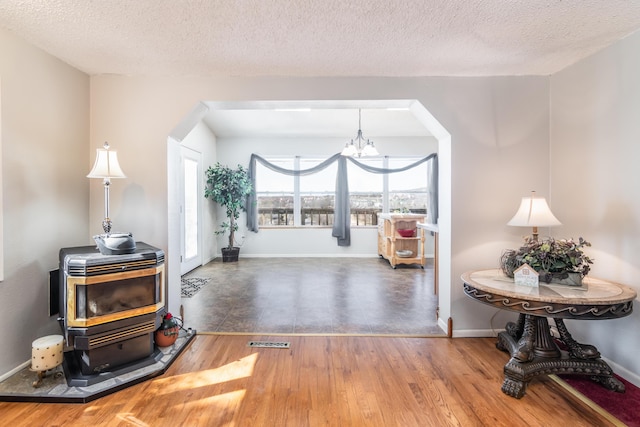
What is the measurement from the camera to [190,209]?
5.63 meters

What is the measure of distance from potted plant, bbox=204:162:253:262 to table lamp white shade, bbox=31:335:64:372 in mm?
4057

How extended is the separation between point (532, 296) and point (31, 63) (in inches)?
147

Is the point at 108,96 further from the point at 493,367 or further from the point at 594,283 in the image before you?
the point at 594,283

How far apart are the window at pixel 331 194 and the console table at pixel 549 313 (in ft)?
15.6

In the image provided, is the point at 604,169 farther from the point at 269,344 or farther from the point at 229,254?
the point at 229,254

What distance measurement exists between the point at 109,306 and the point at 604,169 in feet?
12.1

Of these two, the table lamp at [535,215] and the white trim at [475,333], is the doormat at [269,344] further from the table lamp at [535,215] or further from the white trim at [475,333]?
the table lamp at [535,215]

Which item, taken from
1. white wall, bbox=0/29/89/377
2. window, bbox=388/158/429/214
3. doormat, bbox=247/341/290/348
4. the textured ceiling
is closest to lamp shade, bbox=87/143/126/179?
white wall, bbox=0/29/89/377

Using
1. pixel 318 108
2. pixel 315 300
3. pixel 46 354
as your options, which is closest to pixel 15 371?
pixel 46 354

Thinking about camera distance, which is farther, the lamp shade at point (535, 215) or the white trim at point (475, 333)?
the white trim at point (475, 333)

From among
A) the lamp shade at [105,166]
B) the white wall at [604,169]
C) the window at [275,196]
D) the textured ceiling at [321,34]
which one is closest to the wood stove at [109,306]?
the lamp shade at [105,166]

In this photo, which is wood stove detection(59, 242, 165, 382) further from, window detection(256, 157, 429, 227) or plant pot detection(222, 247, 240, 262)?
window detection(256, 157, 429, 227)

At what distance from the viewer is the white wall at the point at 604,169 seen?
2.20 m

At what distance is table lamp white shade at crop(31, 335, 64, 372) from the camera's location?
2061 mm
